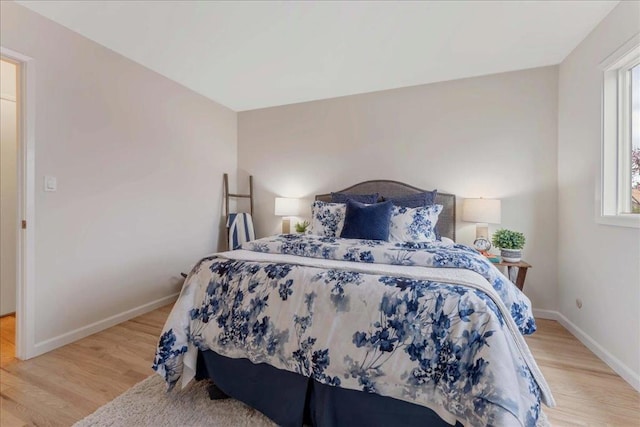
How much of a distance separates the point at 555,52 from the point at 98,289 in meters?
4.52

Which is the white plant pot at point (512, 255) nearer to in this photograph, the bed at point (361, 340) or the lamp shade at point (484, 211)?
the lamp shade at point (484, 211)

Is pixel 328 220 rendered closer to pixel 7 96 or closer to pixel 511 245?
pixel 511 245

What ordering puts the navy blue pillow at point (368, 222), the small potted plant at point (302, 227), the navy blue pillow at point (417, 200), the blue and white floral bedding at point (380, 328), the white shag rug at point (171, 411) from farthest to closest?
the small potted plant at point (302, 227)
the navy blue pillow at point (417, 200)
the navy blue pillow at point (368, 222)
the white shag rug at point (171, 411)
the blue and white floral bedding at point (380, 328)

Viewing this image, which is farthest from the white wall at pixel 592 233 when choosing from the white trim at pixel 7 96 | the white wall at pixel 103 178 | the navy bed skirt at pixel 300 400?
the white trim at pixel 7 96

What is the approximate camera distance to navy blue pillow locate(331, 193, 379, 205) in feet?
9.74

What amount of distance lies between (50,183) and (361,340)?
8.09 feet

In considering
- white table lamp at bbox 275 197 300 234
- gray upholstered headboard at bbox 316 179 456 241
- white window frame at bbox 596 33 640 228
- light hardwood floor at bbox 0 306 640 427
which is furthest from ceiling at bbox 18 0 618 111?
light hardwood floor at bbox 0 306 640 427

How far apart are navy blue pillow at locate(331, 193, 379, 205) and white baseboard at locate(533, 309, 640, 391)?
1929mm

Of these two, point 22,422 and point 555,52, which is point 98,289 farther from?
point 555,52

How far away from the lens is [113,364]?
183cm

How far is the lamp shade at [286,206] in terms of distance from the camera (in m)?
3.43

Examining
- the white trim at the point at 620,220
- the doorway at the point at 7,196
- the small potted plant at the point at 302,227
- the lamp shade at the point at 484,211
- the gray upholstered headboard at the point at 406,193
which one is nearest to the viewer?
the white trim at the point at 620,220

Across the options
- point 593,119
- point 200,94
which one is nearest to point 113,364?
point 200,94

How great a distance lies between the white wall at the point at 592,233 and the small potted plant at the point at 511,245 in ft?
1.30
